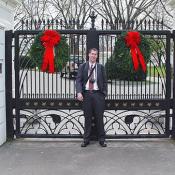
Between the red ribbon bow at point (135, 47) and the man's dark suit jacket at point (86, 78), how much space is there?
732mm

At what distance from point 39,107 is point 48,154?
4.59ft

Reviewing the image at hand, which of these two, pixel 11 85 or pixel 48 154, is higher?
pixel 11 85

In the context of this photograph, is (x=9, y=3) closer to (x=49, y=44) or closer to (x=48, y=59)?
(x=49, y=44)

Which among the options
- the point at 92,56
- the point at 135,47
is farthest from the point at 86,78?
the point at 135,47

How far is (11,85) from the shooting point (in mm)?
9625

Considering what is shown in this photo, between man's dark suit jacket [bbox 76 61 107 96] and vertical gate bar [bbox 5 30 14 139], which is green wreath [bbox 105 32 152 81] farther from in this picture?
vertical gate bar [bbox 5 30 14 139]

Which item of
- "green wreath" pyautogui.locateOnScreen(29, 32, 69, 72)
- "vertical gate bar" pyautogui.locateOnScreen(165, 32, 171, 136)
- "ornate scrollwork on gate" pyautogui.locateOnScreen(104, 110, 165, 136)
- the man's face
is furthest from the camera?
"ornate scrollwork on gate" pyautogui.locateOnScreen(104, 110, 165, 136)

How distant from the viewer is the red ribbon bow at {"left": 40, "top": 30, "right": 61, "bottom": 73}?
9.24 metres

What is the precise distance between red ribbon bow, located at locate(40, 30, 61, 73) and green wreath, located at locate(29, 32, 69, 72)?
0.28 feet

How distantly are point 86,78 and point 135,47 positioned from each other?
49.7 inches

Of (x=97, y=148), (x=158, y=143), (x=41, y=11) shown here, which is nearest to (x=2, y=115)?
(x=97, y=148)

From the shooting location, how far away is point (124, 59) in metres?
9.27

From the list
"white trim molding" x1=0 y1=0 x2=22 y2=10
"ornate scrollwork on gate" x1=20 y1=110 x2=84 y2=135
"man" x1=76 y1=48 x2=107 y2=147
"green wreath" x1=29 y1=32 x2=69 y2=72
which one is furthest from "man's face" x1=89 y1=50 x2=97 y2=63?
"white trim molding" x1=0 y1=0 x2=22 y2=10

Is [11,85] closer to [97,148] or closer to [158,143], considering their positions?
[97,148]
